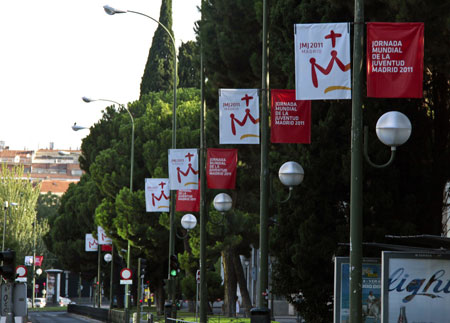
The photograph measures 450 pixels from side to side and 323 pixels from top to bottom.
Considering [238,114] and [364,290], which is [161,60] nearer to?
[238,114]

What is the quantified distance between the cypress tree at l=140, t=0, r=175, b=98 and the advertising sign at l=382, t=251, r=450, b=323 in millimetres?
56587

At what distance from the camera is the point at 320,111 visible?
86.9 feet

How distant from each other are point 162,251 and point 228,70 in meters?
24.3

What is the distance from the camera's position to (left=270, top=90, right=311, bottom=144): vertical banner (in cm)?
1964

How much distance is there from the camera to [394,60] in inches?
539

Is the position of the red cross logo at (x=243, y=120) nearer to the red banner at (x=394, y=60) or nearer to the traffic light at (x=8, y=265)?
the traffic light at (x=8, y=265)

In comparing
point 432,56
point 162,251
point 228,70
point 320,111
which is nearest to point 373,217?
point 320,111

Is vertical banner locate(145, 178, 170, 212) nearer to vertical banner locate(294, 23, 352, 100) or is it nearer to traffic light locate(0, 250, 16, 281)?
traffic light locate(0, 250, 16, 281)

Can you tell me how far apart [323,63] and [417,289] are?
4244 mm

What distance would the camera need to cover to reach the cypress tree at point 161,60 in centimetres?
7200

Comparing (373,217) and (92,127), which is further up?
(92,127)

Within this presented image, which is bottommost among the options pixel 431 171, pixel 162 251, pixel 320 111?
pixel 162 251

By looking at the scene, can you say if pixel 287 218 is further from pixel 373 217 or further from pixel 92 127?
pixel 92 127

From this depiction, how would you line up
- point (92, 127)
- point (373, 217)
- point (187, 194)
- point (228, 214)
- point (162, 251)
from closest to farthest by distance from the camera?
point (373, 217) → point (187, 194) → point (228, 214) → point (162, 251) → point (92, 127)
